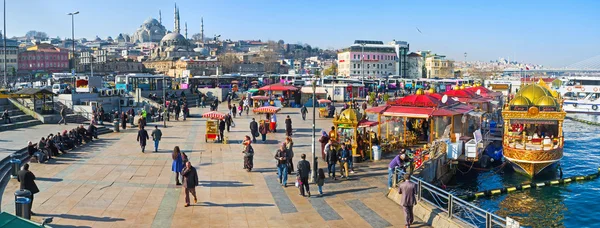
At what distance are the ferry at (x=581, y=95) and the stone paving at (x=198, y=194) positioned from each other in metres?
46.3

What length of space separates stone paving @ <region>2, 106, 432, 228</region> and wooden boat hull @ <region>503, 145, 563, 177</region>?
686cm

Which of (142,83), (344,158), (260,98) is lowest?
(344,158)

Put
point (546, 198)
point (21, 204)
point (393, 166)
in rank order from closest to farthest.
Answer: point (21, 204) < point (393, 166) < point (546, 198)

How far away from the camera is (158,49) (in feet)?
525

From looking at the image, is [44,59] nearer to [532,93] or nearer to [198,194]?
[532,93]

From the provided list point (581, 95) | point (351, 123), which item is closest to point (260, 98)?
point (351, 123)

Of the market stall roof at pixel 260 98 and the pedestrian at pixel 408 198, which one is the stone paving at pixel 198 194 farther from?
the market stall roof at pixel 260 98

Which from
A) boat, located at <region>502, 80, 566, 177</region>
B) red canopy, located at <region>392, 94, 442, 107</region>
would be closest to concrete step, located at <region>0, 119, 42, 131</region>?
red canopy, located at <region>392, 94, 442, 107</region>

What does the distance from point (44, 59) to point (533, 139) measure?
117228mm

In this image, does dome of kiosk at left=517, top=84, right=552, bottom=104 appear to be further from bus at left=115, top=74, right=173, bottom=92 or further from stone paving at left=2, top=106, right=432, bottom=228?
bus at left=115, top=74, right=173, bottom=92

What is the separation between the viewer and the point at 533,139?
2127cm

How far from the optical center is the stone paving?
35.5ft

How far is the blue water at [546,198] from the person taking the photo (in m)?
16.2

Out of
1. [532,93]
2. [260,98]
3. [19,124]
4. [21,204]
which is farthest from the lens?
[260,98]
